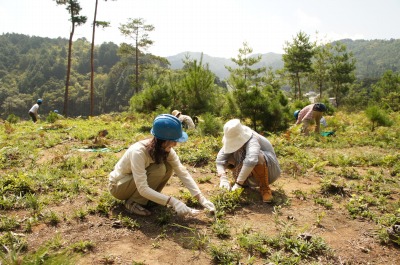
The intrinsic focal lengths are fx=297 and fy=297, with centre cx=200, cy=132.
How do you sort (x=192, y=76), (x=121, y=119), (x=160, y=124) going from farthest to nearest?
(x=121, y=119) < (x=192, y=76) < (x=160, y=124)

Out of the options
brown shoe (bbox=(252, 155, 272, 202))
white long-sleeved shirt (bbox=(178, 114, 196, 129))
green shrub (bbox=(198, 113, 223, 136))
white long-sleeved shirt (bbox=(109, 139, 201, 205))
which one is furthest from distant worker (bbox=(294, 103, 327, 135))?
white long-sleeved shirt (bbox=(109, 139, 201, 205))

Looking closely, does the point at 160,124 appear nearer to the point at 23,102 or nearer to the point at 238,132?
the point at 238,132

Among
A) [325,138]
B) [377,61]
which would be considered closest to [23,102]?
A: [325,138]

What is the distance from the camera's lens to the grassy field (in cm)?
249

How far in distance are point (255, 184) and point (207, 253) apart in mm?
1579

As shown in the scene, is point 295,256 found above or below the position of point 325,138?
below

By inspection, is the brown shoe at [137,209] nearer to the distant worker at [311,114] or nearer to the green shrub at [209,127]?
the green shrub at [209,127]

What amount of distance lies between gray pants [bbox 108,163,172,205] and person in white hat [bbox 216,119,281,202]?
0.89 m

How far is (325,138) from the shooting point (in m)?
7.62

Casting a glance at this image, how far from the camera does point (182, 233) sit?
287 cm

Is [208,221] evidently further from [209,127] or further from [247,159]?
[209,127]

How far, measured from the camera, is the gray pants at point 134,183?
303 cm

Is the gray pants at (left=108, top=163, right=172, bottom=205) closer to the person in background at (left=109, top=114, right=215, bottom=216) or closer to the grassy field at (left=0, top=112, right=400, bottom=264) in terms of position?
the person in background at (left=109, top=114, right=215, bottom=216)

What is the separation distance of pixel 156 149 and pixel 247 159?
3.90ft
